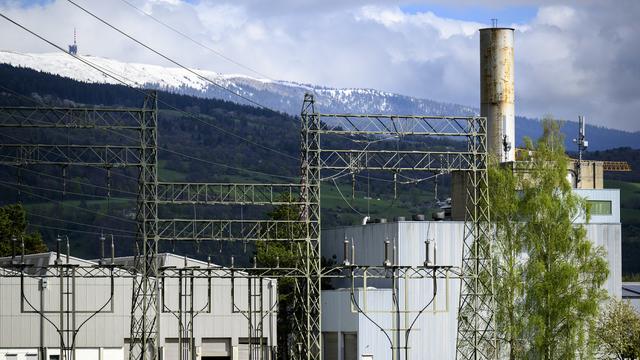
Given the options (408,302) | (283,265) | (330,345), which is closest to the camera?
(408,302)

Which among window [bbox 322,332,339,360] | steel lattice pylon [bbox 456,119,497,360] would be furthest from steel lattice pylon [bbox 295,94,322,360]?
window [bbox 322,332,339,360]

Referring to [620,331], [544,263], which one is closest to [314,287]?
[544,263]

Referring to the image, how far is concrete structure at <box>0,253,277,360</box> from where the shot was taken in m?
88.5

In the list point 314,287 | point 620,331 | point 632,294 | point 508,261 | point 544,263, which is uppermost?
point 508,261

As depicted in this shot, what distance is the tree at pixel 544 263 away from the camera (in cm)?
7375

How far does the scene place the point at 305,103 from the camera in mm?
80250

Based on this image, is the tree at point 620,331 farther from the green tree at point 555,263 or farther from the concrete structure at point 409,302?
the green tree at point 555,263

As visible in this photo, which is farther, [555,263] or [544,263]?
[544,263]

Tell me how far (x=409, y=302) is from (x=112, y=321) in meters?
20.9

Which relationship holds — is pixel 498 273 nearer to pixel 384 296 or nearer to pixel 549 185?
pixel 549 185

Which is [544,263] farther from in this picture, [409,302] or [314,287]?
[409,302]

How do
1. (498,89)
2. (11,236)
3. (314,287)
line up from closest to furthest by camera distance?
(314,287), (498,89), (11,236)

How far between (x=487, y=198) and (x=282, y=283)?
3889cm

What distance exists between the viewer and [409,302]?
89.9m
